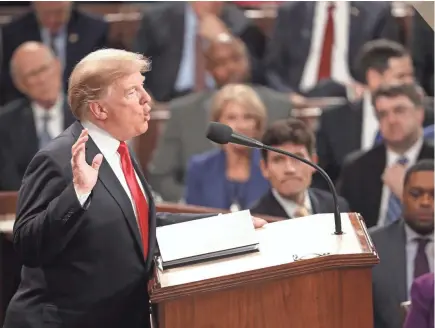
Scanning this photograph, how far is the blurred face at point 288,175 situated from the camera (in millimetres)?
3150

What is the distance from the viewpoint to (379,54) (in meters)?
4.61

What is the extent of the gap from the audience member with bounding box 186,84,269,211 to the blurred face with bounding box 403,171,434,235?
0.70 m

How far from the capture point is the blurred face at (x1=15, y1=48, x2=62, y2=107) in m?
4.51

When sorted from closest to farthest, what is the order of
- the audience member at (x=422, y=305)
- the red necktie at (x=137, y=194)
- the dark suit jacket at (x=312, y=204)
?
1. the red necktie at (x=137, y=194)
2. the audience member at (x=422, y=305)
3. the dark suit jacket at (x=312, y=204)

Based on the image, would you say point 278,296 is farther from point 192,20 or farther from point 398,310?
point 192,20

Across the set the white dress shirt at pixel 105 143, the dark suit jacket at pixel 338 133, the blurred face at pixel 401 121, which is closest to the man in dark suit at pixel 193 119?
the dark suit jacket at pixel 338 133

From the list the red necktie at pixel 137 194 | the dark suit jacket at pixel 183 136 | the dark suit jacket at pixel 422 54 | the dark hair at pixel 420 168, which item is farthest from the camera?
the dark suit jacket at pixel 422 54

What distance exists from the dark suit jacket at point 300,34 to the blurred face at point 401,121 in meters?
0.93

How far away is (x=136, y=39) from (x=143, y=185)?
2953 mm

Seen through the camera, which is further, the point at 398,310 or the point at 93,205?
the point at 398,310

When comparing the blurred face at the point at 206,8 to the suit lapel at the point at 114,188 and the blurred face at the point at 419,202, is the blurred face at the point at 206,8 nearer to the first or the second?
the blurred face at the point at 419,202

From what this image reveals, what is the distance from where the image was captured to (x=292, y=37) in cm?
511

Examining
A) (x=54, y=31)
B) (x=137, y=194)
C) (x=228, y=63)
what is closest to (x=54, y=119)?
(x=54, y=31)

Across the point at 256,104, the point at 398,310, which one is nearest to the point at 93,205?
the point at 398,310
